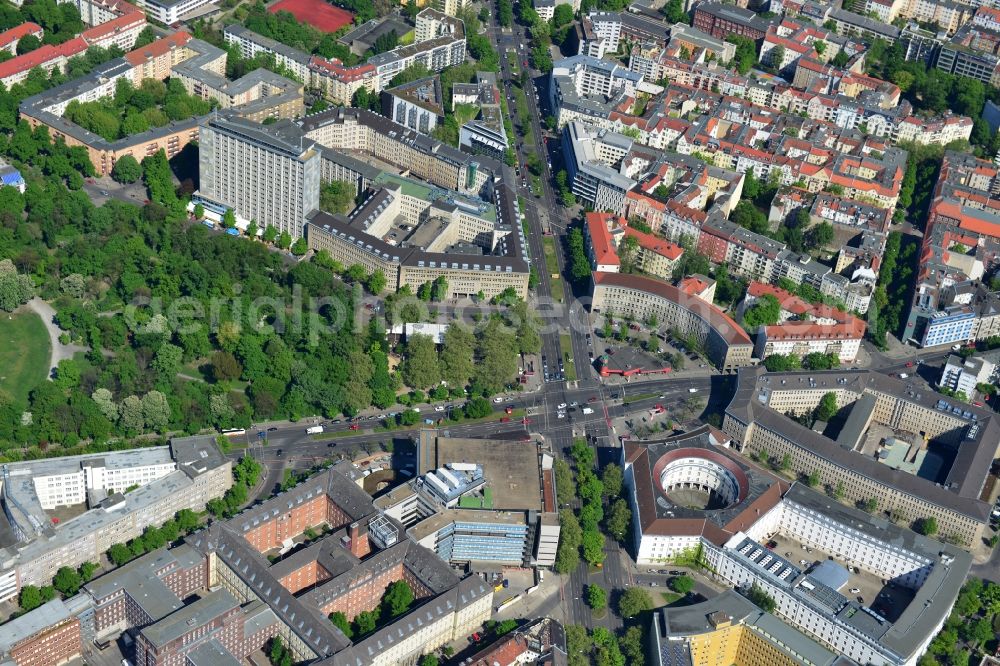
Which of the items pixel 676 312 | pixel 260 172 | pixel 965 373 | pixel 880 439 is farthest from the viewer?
pixel 260 172

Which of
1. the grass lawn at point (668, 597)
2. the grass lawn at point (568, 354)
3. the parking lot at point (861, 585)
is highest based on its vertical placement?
the grass lawn at point (568, 354)

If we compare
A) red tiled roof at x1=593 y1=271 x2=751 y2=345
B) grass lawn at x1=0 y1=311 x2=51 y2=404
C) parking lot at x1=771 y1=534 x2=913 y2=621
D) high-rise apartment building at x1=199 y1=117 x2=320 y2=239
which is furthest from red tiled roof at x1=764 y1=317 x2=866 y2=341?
grass lawn at x1=0 y1=311 x2=51 y2=404

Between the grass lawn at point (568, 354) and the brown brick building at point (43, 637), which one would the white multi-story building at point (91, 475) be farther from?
the grass lawn at point (568, 354)

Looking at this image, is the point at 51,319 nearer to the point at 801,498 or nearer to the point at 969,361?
the point at 801,498

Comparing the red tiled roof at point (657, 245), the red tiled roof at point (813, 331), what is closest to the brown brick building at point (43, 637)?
the red tiled roof at point (813, 331)

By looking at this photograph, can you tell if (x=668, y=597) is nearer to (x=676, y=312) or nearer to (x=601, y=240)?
(x=676, y=312)

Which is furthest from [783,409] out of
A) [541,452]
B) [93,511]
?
[93,511]

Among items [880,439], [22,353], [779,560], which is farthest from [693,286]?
[22,353]
